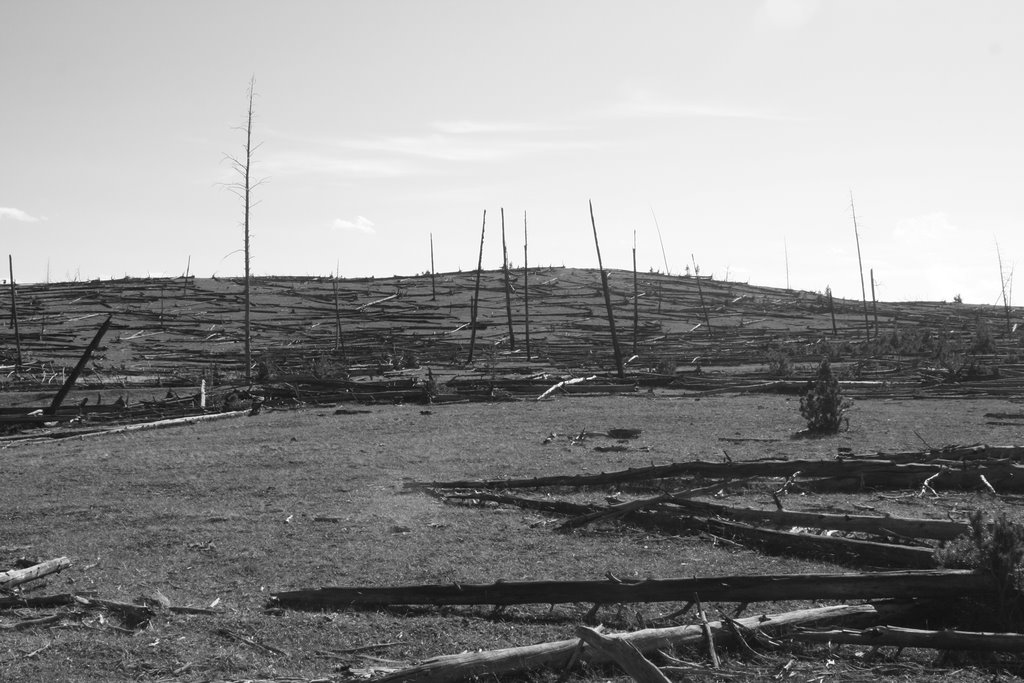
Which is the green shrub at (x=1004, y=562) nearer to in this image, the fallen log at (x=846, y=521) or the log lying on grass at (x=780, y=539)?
the log lying on grass at (x=780, y=539)

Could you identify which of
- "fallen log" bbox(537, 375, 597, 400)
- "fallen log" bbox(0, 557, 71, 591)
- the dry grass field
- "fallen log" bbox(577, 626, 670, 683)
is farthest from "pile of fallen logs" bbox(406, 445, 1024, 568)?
"fallen log" bbox(537, 375, 597, 400)

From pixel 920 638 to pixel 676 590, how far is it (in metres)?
1.51

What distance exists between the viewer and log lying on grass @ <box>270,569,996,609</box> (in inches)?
230

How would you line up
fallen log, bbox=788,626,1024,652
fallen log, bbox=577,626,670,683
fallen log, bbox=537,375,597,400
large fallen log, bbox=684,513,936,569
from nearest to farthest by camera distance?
fallen log, bbox=577,626,670,683
fallen log, bbox=788,626,1024,652
large fallen log, bbox=684,513,936,569
fallen log, bbox=537,375,597,400

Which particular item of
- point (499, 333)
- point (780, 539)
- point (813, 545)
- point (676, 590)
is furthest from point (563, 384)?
point (499, 333)

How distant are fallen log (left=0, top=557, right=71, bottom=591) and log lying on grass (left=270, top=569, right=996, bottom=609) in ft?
7.11

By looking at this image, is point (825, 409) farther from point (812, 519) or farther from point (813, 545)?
point (813, 545)

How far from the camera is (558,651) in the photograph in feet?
17.4

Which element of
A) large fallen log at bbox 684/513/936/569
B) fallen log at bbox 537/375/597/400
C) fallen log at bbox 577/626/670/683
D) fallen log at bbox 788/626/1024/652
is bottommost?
fallen log at bbox 788/626/1024/652

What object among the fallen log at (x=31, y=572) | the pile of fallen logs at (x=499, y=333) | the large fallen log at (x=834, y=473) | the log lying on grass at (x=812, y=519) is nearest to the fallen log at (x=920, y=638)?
the log lying on grass at (x=812, y=519)

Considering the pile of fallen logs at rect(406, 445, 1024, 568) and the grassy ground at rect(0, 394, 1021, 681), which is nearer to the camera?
the grassy ground at rect(0, 394, 1021, 681)

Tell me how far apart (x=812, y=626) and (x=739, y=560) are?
2.06 m

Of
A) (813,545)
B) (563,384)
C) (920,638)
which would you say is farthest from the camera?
(563,384)

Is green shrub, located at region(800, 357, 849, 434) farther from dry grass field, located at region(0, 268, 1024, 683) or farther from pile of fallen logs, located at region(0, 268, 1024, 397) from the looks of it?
pile of fallen logs, located at region(0, 268, 1024, 397)
